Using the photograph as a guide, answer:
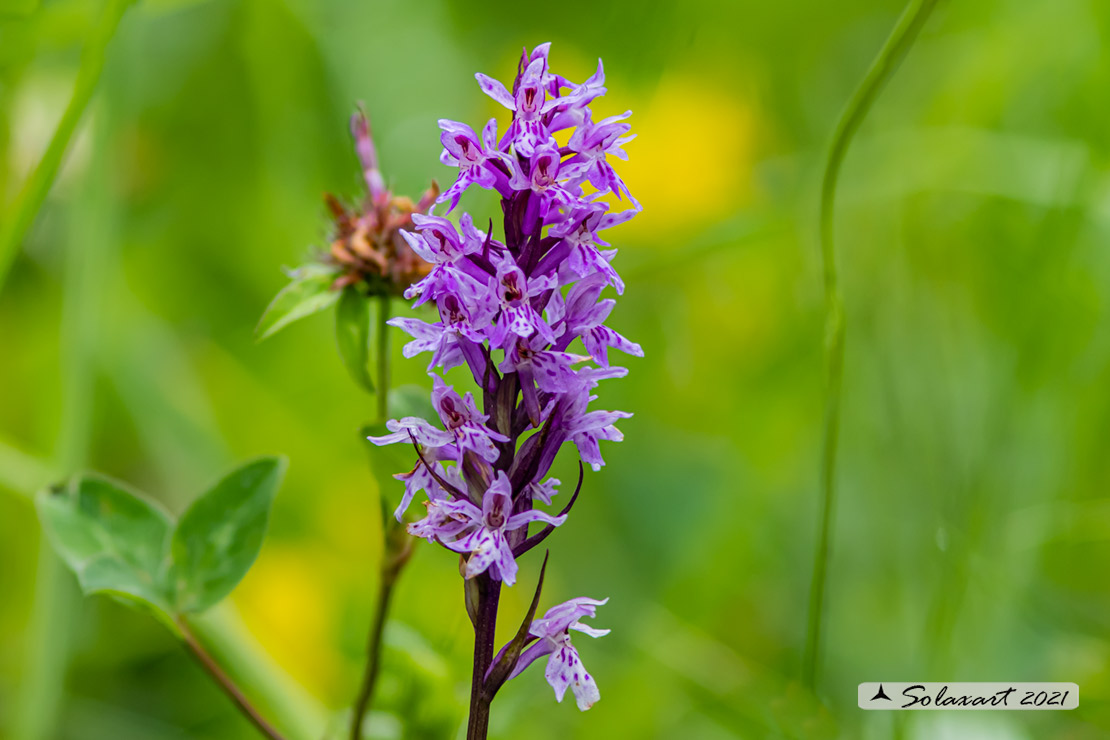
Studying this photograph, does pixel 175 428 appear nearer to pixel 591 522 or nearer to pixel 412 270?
pixel 591 522

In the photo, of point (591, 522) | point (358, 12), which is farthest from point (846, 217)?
point (358, 12)

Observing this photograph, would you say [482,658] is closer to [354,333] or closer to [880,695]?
[354,333]

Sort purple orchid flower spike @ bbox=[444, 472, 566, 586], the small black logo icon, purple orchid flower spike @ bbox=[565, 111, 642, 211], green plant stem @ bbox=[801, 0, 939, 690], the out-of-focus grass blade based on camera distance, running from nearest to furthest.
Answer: purple orchid flower spike @ bbox=[444, 472, 566, 586] → purple orchid flower spike @ bbox=[565, 111, 642, 211] → green plant stem @ bbox=[801, 0, 939, 690] → the small black logo icon → the out-of-focus grass blade

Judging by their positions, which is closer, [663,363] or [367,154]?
[367,154]

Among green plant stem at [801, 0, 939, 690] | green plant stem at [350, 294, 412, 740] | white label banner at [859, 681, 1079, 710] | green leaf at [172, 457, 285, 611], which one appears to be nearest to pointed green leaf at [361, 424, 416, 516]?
green plant stem at [350, 294, 412, 740]

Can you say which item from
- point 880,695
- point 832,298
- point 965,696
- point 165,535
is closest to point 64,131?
point 165,535

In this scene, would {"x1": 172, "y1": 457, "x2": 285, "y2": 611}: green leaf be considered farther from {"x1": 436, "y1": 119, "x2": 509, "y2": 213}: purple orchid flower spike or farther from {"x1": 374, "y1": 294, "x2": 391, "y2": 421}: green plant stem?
{"x1": 436, "y1": 119, "x2": 509, "y2": 213}: purple orchid flower spike

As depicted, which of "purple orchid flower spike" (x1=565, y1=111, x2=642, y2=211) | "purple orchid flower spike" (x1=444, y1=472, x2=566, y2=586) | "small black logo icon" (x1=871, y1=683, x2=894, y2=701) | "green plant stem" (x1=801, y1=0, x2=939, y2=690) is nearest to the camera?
"purple orchid flower spike" (x1=444, y1=472, x2=566, y2=586)
